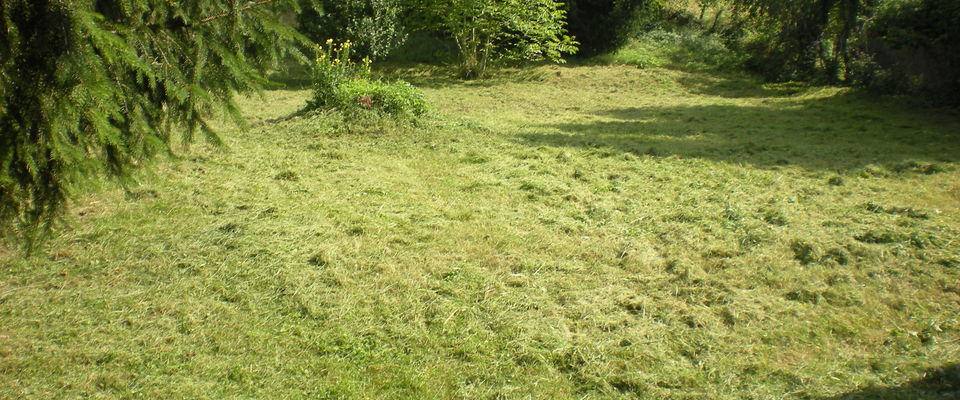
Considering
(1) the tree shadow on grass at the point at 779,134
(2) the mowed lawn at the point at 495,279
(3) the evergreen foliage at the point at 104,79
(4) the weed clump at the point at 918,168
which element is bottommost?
(2) the mowed lawn at the point at 495,279

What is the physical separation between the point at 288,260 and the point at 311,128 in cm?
391

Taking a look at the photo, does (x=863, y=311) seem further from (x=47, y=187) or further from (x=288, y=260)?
(x=47, y=187)

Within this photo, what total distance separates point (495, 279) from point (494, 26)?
405 inches

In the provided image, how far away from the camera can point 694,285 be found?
3.73m

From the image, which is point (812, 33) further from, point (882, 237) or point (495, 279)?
point (495, 279)

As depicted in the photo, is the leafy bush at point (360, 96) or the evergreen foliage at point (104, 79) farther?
the leafy bush at point (360, 96)

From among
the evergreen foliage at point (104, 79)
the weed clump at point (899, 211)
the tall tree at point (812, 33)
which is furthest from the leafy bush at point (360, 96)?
the tall tree at point (812, 33)

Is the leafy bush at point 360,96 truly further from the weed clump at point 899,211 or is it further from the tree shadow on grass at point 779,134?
the weed clump at point 899,211

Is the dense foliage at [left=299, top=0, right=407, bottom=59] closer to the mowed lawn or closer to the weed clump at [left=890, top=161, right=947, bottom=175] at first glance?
the mowed lawn

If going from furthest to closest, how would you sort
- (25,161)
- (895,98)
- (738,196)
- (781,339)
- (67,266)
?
(895,98), (738,196), (67,266), (781,339), (25,161)

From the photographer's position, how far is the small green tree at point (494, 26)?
12719 mm

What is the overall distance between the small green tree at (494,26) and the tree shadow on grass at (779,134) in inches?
153

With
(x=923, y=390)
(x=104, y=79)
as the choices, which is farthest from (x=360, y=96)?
(x=923, y=390)

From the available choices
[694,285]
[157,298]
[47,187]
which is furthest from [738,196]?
[47,187]
